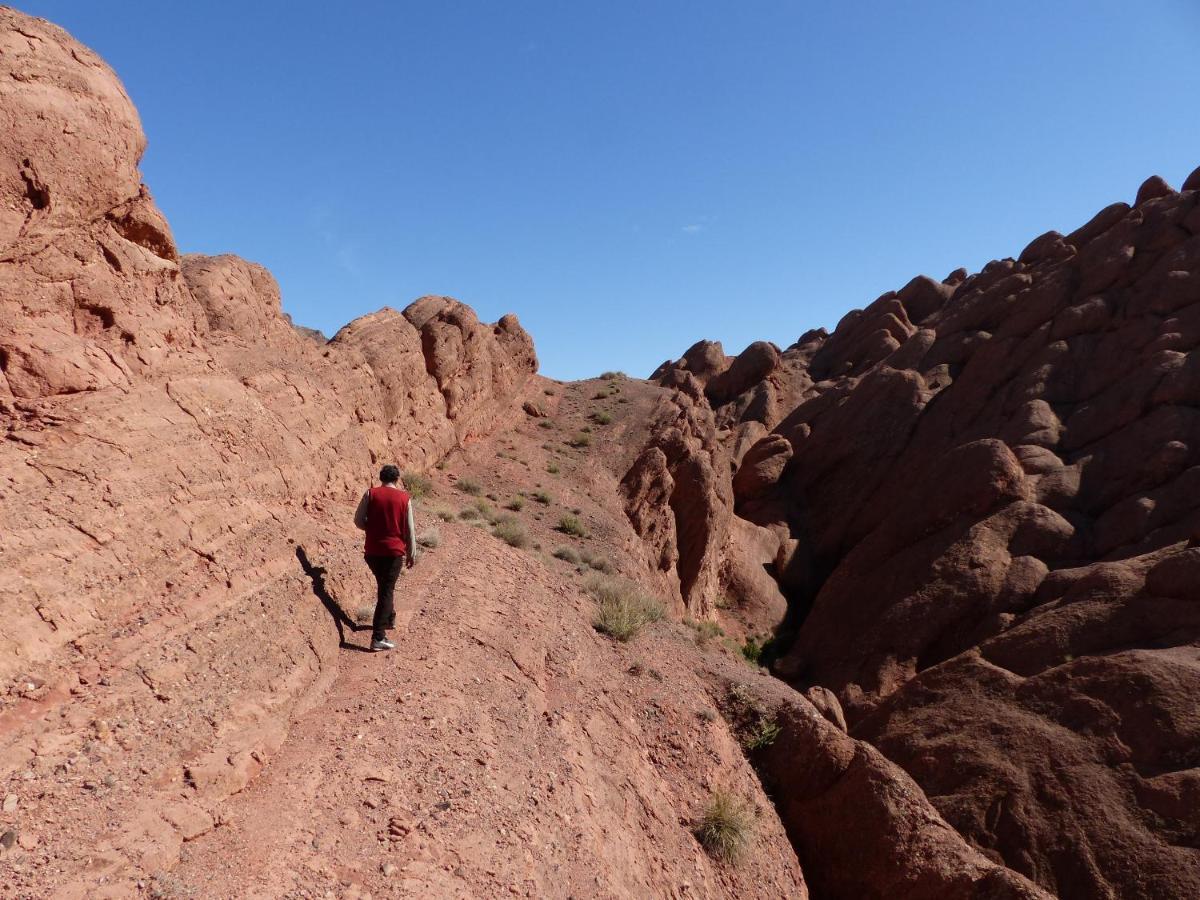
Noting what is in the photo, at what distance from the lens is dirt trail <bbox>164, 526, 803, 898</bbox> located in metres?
4.82

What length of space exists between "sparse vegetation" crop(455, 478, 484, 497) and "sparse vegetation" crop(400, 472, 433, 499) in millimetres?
1459

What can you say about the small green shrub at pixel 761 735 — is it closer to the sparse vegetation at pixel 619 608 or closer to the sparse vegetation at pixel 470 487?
the sparse vegetation at pixel 619 608

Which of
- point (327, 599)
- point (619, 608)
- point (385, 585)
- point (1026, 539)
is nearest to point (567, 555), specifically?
point (619, 608)

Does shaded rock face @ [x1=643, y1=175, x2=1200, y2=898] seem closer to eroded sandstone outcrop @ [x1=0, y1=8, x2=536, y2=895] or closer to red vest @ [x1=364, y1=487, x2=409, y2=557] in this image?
red vest @ [x1=364, y1=487, x2=409, y2=557]

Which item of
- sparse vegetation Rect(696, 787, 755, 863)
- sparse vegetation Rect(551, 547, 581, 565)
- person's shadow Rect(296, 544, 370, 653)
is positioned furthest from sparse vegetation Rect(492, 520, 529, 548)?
sparse vegetation Rect(696, 787, 755, 863)

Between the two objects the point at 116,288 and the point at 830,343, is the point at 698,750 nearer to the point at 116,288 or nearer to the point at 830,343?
the point at 116,288

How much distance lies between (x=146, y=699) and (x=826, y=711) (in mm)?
14891

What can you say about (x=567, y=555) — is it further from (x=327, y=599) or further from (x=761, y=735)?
(x=327, y=599)

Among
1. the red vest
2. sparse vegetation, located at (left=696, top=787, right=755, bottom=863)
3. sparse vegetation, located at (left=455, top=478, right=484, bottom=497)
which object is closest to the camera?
the red vest

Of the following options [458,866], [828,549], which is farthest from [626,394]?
[458,866]

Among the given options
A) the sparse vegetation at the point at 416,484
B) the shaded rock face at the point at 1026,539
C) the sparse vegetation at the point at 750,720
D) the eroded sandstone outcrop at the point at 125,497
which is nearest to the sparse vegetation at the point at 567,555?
the sparse vegetation at the point at 416,484

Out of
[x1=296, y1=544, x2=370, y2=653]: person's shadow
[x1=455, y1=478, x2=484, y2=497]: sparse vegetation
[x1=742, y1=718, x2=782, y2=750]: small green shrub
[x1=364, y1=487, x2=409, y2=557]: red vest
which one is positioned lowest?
[x1=742, y1=718, x2=782, y2=750]: small green shrub

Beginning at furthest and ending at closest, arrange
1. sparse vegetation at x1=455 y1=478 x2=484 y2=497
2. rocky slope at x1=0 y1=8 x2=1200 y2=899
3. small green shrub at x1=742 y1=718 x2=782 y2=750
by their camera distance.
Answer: sparse vegetation at x1=455 y1=478 x2=484 y2=497 → small green shrub at x1=742 y1=718 x2=782 y2=750 → rocky slope at x1=0 y1=8 x2=1200 y2=899

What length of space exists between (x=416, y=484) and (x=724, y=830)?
1075cm
